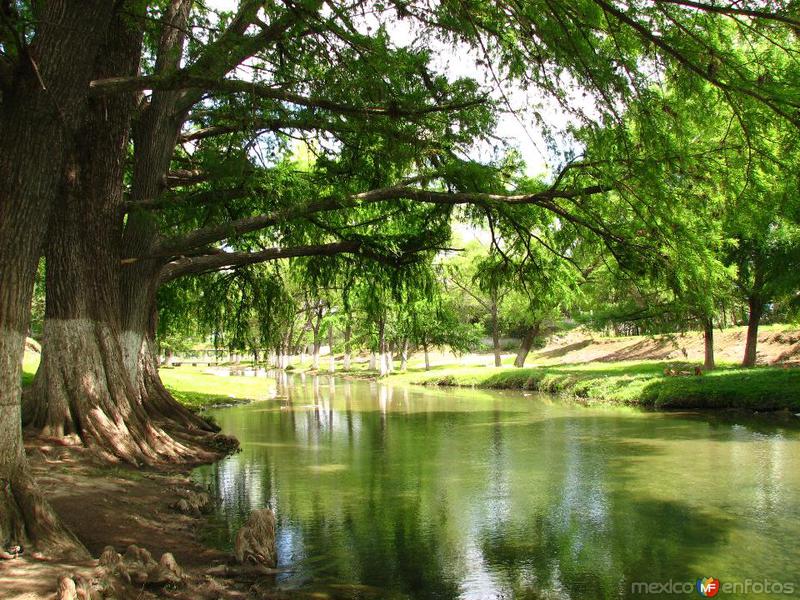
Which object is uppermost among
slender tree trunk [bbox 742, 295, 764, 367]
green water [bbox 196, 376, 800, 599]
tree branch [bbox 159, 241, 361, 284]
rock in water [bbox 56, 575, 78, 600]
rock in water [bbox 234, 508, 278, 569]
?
tree branch [bbox 159, 241, 361, 284]

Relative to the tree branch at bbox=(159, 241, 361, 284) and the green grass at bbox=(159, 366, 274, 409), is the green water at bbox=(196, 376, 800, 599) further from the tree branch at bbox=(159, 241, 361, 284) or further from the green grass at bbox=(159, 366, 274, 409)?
the green grass at bbox=(159, 366, 274, 409)

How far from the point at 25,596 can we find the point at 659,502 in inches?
305

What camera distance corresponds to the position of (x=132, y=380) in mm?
10945

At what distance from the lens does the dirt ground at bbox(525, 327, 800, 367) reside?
94.8 ft

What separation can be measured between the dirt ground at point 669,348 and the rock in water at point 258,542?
1971cm

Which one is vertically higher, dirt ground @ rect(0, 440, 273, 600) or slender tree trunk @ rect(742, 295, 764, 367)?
slender tree trunk @ rect(742, 295, 764, 367)

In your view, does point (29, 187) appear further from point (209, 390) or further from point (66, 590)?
point (209, 390)

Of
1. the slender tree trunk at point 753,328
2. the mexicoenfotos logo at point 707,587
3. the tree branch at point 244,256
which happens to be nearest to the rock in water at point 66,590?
the mexicoenfotos logo at point 707,587

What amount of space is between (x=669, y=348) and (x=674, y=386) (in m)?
17.6

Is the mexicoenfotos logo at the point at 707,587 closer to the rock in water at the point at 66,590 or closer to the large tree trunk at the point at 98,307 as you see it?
the rock in water at the point at 66,590

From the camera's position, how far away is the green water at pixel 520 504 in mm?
6312

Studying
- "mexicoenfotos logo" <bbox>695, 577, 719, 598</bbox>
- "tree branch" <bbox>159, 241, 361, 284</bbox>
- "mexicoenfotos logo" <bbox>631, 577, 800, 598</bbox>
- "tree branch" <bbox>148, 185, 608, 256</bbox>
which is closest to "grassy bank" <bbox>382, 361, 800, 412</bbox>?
"tree branch" <bbox>148, 185, 608, 256</bbox>

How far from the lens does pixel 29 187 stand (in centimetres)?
546

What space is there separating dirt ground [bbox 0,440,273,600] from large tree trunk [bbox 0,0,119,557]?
1.45ft
